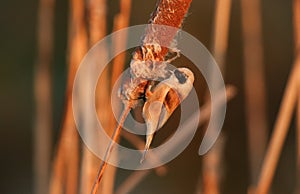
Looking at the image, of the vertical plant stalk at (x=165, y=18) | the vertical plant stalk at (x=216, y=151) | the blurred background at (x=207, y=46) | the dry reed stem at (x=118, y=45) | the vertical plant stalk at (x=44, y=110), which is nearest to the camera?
the vertical plant stalk at (x=165, y=18)

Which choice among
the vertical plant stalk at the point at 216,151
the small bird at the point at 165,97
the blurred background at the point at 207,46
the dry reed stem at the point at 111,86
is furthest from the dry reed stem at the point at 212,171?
the blurred background at the point at 207,46

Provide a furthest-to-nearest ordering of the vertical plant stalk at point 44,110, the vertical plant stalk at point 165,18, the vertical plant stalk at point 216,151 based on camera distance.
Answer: the vertical plant stalk at point 44,110, the vertical plant stalk at point 216,151, the vertical plant stalk at point 165,18

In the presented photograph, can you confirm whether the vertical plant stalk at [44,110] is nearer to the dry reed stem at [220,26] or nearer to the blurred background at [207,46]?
the dry reed stem at [220,26]

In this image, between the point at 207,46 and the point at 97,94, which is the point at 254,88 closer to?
the point at 97,94

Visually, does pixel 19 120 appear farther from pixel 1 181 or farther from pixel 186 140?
pixel 186 140

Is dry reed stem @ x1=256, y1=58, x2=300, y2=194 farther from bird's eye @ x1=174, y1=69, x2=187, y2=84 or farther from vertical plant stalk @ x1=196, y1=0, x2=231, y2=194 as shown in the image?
bird's eye @ x1=174, y1=69, x2=187, y2=84

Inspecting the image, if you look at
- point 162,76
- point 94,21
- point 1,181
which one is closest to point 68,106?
point 94,21

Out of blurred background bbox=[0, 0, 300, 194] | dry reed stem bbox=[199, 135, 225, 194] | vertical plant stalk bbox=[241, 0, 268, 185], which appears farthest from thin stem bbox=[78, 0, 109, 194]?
blurred background bbox=[0, 0, 300, 194]
